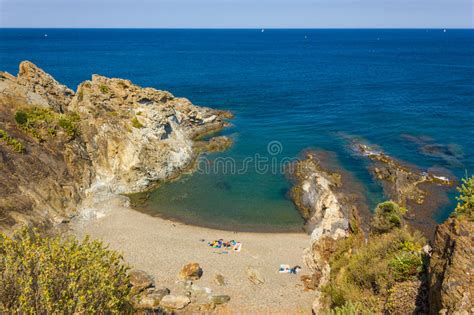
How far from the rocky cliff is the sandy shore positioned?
153 inches

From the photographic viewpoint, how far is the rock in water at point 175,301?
928 inches

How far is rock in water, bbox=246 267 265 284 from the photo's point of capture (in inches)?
1067

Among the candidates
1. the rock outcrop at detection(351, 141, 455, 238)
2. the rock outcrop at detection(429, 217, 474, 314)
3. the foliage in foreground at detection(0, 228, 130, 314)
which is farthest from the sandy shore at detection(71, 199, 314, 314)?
the rock outcrop at detection(429, 217, 474, 314)

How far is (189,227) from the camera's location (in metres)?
36.3

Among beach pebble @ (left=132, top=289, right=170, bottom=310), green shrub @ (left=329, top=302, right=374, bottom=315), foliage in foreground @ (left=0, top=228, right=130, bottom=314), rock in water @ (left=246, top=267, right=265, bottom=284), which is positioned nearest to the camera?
foliage in foreground @ (left=0, top=228, right=130, bottom=314)

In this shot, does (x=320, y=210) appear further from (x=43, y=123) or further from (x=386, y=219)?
(x=43, y=123)

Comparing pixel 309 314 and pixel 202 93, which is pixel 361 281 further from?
pixel 202 93

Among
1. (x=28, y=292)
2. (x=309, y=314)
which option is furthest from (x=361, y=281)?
(x=28, y=292)

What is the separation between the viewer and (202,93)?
297 feet

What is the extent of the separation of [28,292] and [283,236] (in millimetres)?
25168

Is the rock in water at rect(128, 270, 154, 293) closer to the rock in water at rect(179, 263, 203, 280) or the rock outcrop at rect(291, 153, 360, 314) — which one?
the rock in water at rect(179, 263, 203, 280)

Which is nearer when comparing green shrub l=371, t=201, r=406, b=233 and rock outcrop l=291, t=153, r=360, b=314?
green shrub l=371, t=201, r=406, b=233

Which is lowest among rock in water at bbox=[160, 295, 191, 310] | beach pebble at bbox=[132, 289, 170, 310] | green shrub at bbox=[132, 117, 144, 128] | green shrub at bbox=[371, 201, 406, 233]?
rock in water at bbox=[160, 295, 191, 310]

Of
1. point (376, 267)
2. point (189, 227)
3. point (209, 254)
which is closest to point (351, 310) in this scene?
point (376, 267)
